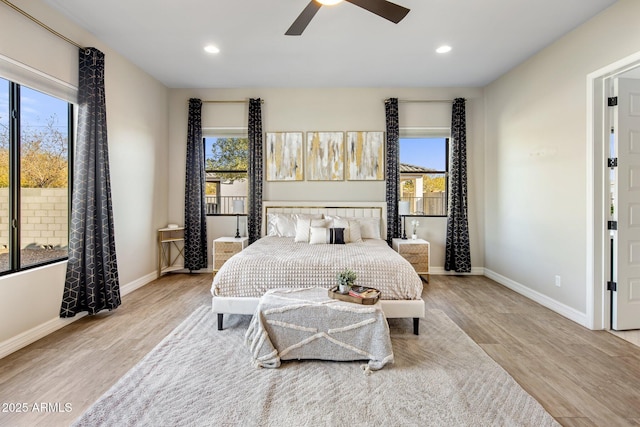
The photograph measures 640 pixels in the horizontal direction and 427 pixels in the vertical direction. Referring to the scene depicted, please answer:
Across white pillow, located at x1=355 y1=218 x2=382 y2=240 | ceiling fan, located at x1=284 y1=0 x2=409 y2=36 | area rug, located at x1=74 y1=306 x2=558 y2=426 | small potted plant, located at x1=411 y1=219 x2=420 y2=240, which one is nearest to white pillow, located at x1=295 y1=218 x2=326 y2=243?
white pillow, located at x1=355 y1=218 x2=382 y2=240

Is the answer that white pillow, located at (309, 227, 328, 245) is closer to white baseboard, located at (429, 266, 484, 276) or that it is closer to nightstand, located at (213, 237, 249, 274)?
nightstand, located at (213, 237, 249, 274)

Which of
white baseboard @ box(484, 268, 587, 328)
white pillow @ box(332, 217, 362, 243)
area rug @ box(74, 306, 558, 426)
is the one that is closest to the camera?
area rug @ box(74, 306, 558, 426)

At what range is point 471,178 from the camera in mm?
5203

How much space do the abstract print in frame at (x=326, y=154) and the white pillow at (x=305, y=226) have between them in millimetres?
1061

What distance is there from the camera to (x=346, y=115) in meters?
5.22

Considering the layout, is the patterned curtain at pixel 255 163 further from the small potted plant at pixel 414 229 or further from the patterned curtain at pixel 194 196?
the small potted plant at pixel 414 229

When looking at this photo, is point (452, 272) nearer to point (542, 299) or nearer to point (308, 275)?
point (542, 299)

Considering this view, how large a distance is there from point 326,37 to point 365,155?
6.81 ft

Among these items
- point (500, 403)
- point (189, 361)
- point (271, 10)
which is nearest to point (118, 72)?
point (271, 10)

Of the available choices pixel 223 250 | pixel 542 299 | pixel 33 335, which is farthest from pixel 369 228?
pixel 33 335

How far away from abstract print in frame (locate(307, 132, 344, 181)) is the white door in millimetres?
3365

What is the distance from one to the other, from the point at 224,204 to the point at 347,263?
3.17m

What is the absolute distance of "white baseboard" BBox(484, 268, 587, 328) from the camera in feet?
10.7

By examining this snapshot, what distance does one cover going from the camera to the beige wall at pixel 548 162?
10.3 feet
